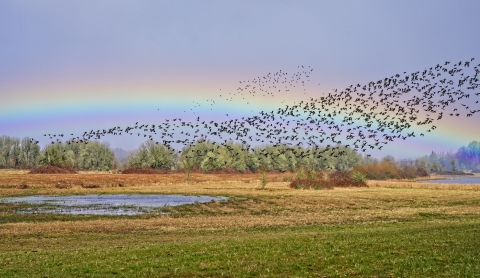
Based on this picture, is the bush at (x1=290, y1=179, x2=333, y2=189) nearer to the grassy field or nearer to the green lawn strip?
the grassy field

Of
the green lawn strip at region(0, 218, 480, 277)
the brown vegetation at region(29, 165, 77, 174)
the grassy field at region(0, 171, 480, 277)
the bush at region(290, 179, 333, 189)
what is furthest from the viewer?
the brown vegetation at region(29, 165, 77, 174)

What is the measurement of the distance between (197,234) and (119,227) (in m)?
8.06

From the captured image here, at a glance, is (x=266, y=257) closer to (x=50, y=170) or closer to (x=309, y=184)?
(x=309, y=184)

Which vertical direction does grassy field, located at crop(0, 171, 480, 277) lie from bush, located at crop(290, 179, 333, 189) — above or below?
below

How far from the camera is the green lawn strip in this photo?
18562mm

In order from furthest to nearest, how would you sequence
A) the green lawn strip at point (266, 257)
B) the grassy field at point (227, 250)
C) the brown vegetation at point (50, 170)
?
1. the brown vegetation at point (50, 170)
2. the grassy field at point (227, 250)
3. the green lawn strip at point (266, 257)

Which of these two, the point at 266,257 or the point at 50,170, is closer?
the point at 266,257

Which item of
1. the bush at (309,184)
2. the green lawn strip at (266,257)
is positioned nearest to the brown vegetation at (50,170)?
the bush at (309,184)

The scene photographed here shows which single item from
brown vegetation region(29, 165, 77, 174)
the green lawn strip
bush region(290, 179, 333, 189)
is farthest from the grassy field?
brown vegetation region(29, 165, 77, 174)

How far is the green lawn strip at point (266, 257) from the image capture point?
1856 cm

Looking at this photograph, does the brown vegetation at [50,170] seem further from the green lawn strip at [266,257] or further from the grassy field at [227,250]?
the green lawn strip at [266,257]

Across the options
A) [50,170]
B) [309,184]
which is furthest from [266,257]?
[50,170]

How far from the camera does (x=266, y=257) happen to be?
70.6ft

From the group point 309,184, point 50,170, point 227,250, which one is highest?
point 50,170
